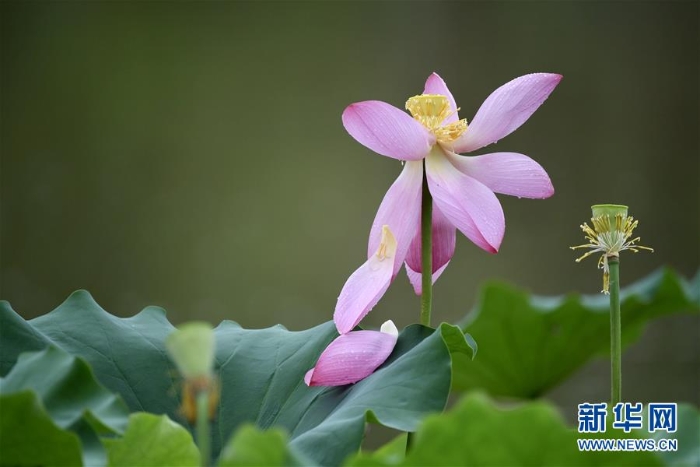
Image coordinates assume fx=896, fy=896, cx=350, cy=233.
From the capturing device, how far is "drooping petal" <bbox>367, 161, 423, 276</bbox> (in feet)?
1.93

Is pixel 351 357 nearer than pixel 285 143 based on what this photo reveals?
Yes

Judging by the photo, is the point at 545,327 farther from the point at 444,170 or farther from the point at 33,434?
the point at 33,434

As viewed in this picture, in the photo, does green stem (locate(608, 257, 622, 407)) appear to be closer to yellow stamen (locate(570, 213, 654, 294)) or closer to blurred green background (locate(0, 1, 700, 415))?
yellow stamen (locate(570, 213, 654, 294))

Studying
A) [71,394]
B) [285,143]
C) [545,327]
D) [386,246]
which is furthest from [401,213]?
[285,143]

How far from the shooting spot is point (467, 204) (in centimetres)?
58

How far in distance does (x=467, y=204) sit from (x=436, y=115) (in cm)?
8

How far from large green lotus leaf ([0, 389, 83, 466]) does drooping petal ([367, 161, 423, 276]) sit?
0.80 feet

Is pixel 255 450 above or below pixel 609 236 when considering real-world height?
below

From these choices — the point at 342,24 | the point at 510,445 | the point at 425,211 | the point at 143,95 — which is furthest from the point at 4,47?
the point at 510,445

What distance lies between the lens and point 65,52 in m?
3.82

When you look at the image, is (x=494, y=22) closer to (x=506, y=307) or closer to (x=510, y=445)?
(x=506, y=307)

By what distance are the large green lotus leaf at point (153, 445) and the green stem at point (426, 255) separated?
0.19 metres

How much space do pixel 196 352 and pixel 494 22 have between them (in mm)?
3525

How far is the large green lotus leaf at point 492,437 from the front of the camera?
34 cm
